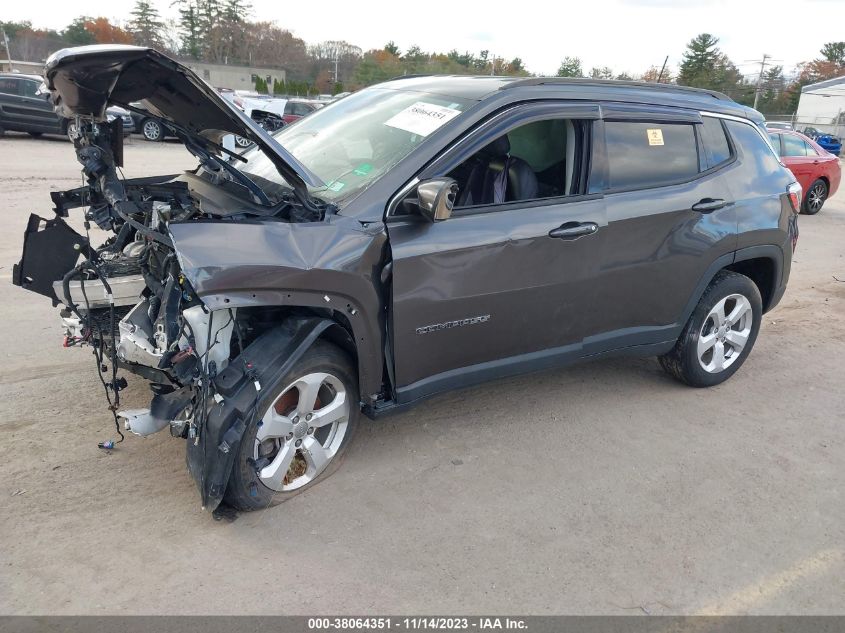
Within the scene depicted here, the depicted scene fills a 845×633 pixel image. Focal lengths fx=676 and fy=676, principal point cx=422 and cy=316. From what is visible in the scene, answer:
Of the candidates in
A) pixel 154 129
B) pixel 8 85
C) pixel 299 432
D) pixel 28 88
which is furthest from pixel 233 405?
pixel 8 85

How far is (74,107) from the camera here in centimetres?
316

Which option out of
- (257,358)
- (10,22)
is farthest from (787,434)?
(10,22)

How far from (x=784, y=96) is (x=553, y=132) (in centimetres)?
7371

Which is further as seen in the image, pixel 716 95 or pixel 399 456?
pixel 716 95

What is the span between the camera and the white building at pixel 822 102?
5093 centimetres

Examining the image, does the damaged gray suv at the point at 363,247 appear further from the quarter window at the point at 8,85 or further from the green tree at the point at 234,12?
the green tree at the point at 234,12

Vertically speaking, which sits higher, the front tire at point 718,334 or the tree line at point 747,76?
the tree line at point 747,76

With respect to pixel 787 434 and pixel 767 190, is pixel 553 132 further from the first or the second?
pixel 787 434

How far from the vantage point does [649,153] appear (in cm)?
419

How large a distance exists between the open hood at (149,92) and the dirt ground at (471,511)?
1.65 m

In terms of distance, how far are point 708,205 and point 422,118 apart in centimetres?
201

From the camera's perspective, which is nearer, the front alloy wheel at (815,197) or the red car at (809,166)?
the red car at (809,166)
